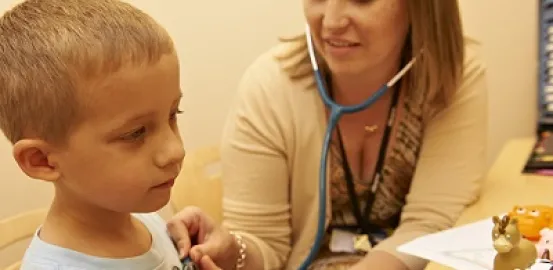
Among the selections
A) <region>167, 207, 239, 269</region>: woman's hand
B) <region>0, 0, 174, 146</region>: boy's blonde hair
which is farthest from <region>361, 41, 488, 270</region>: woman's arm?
<region>0, 0, 174, 146</region>: boy's blonde hair

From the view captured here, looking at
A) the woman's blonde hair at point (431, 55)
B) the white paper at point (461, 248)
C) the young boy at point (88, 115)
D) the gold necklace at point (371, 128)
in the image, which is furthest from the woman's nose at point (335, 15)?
the young boy at point (88, 115)

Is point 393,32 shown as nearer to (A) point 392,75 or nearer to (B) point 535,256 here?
(A) point 392,75

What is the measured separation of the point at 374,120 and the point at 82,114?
2.43 feet

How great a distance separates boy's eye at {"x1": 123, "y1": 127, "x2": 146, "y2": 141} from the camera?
2.42 feet

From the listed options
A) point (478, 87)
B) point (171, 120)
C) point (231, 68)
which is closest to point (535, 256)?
point (171, 120)

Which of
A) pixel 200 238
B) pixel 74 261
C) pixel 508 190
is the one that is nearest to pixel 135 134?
pixel 74 261

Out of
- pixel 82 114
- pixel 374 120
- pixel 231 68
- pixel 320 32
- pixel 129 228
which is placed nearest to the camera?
pixel 82 114

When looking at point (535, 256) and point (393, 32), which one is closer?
point (535, 256)

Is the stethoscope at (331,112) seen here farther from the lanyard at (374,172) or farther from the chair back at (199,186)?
the chair back at (199,186)

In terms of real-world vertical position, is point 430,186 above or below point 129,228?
below

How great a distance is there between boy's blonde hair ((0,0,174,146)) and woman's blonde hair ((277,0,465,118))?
611 millimetres

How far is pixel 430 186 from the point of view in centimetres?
131

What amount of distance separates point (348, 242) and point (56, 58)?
0.76 m

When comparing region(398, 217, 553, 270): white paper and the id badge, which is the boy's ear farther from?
the id badge
